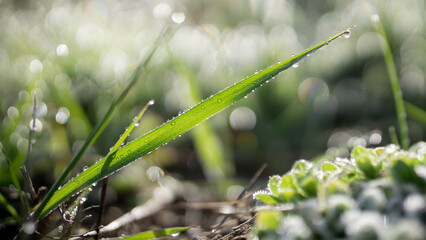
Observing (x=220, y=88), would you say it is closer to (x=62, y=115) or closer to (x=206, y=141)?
(x=206, y=141)

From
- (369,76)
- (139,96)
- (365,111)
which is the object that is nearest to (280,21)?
(369,76)

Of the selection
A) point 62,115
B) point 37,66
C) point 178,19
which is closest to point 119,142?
point 178,19

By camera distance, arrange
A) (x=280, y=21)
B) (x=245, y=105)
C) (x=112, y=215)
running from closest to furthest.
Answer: (x=112, y=215) → (x=245, y=105) → (x=280, y=21)

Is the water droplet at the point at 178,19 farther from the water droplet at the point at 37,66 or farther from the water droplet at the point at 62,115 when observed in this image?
the water droplet at the point at 62,115

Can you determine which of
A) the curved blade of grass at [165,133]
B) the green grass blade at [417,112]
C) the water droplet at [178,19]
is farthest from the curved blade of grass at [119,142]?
the green grass blade at [417,112]

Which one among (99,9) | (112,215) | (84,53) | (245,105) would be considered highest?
(99,9)

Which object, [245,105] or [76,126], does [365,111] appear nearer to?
[245,105]
